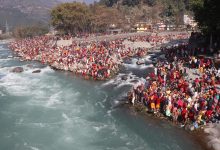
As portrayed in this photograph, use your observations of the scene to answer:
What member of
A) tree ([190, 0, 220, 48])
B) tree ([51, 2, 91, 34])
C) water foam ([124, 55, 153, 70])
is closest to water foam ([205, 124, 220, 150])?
tree ([190, 0, 220, 48])

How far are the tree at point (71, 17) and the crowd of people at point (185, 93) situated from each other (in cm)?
7135

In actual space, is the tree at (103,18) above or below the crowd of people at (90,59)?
above

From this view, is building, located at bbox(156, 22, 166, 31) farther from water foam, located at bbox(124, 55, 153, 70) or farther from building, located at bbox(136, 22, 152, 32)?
water foam, located at bbox(124, 55, 153, 70)

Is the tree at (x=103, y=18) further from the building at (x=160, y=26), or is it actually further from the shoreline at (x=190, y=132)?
the shoreline at (x=190, y=132)

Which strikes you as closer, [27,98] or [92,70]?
[27,98]

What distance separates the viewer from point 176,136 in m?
A: 26.1

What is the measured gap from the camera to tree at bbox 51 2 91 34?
361ft

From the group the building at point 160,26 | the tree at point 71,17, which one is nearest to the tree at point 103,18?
the tree at point 71,17

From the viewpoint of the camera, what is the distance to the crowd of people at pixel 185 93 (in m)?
27.5

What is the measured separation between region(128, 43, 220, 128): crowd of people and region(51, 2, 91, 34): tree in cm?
7135

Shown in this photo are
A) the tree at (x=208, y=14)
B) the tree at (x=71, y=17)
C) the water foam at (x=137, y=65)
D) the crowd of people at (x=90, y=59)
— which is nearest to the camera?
the tree at (x=208, y=14)

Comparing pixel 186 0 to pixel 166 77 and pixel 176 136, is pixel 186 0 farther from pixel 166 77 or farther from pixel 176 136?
pixel 176 136

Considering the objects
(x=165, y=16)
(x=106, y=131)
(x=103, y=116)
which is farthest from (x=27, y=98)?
(x=165, y=16)

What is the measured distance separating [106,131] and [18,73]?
32043 millimetres
